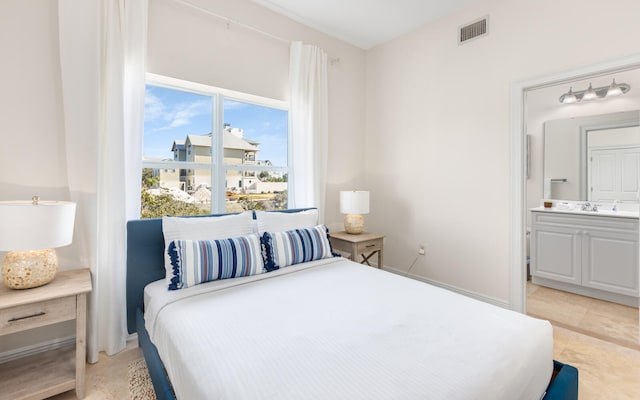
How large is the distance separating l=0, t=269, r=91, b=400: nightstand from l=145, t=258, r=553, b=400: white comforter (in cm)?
38

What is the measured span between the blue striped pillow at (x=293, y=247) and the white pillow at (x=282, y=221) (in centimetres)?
13

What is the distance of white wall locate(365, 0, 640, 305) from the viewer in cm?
236

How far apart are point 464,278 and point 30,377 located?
3.42m

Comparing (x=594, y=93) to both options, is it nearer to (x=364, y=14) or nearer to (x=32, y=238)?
(x=364, y=14)

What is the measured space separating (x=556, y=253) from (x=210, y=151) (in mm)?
3674

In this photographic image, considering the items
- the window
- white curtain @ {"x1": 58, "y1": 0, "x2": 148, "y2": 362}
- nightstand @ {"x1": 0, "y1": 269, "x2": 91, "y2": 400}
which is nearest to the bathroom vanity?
the window

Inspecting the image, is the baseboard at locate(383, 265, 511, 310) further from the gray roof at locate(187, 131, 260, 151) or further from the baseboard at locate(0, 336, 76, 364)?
the baseboard at locate(0, 336, 76, 364)

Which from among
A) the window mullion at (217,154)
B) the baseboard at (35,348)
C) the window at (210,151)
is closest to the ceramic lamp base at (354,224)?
the window at (210,151)

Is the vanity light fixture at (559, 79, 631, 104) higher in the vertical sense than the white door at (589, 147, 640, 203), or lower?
higher

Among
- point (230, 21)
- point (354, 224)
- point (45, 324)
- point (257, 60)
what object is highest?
point (230, 21)

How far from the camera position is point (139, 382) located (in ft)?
6.01

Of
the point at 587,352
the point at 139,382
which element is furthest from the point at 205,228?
the point at 587,352

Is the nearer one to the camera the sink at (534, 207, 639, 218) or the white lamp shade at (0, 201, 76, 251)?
the white lamp shade at (0, 201, 76, 251)

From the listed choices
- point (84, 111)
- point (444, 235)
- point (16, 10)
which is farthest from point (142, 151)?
point (444, 235)
